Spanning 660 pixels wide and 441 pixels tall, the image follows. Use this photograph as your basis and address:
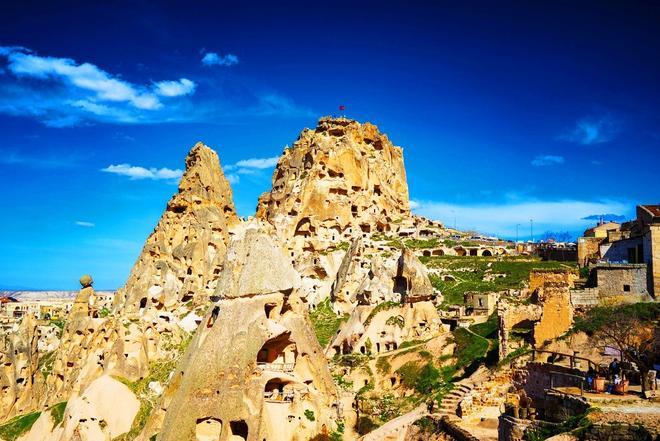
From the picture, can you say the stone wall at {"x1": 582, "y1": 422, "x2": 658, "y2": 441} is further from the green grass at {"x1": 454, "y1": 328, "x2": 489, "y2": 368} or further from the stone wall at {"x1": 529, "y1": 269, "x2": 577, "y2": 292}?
the stone wall at {"x1": 529, "y1": 269, "x2": 577, "y2": 292}

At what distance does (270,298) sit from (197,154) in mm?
50577

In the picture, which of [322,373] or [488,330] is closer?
[322,373]

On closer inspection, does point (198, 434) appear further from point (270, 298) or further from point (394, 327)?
point (394, 327)

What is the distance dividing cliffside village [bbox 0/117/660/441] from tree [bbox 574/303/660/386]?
9 centimetres

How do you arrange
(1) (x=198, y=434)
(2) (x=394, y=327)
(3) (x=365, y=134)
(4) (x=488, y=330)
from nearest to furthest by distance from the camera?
(1) (x=198, y=434)
(4) (x=488, y=330)
(2) (x=394, y=327)
(3) (x=365, y=134)

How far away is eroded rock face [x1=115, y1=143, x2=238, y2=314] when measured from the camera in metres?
63.5

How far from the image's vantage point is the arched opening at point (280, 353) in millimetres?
25125

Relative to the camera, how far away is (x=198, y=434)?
2200 centimetres

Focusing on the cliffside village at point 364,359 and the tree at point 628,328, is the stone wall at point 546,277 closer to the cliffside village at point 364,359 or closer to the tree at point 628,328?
the cliffside village at point 364,359

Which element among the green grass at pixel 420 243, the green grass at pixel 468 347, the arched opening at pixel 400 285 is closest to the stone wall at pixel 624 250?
the green grass at pixel 468 347

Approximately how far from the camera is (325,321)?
50.1 meters

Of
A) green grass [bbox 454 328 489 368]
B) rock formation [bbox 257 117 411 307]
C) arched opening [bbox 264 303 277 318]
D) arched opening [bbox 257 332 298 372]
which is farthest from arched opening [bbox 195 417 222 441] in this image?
rock formation [bbox 257 117 411 307]

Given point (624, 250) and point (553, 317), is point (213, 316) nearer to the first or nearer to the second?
point (553, 317)

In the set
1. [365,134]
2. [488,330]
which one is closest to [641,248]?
[488,330]
